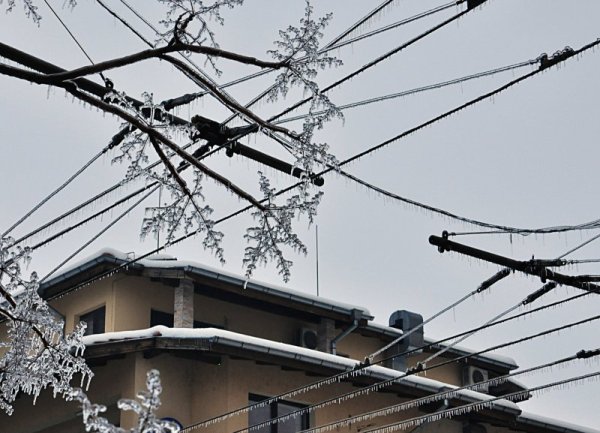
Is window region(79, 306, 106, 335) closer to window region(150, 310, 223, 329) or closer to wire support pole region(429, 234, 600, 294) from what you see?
window region(150, 310, 223, 329)

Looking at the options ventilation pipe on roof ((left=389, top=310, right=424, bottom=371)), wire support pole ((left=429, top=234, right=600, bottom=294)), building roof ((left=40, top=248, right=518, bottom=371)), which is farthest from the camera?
ventilation pipe on roof ((left=389, top=310, right=424, bottom=371))

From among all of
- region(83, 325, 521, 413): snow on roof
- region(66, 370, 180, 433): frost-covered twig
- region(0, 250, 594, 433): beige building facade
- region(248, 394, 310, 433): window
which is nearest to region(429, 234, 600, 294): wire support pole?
region(0, 250, 594, 433): beige building facade

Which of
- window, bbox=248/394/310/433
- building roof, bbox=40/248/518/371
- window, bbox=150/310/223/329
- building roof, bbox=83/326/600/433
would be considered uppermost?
building roof, bbox=40/248/518/371

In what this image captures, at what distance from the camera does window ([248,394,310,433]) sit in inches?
758

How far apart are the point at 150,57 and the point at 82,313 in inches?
693

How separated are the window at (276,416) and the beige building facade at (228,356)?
2 cm

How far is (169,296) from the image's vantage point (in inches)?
843

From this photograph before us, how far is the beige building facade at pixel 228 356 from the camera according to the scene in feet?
61.3

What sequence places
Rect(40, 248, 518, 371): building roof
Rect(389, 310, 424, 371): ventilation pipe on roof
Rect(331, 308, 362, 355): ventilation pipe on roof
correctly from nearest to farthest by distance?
Rect(40, 248, 518, 371): building roof
Rect(331, 308, 362, 355): ventilation pipe on roof
Rect(389, 310, 424, 371): ventilation pipe on roof

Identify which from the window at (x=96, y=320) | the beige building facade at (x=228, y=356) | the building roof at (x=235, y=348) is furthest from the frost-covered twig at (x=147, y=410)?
the window at (x=96, y=320)

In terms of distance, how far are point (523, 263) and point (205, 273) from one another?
1039 centimetres

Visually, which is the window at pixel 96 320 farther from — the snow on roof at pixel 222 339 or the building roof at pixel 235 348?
the snow on roof at pixel 222 339

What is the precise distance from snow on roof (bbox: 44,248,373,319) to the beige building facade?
2cm

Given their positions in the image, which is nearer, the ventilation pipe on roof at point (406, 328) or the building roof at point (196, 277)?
the building roof at point (196, 277)
